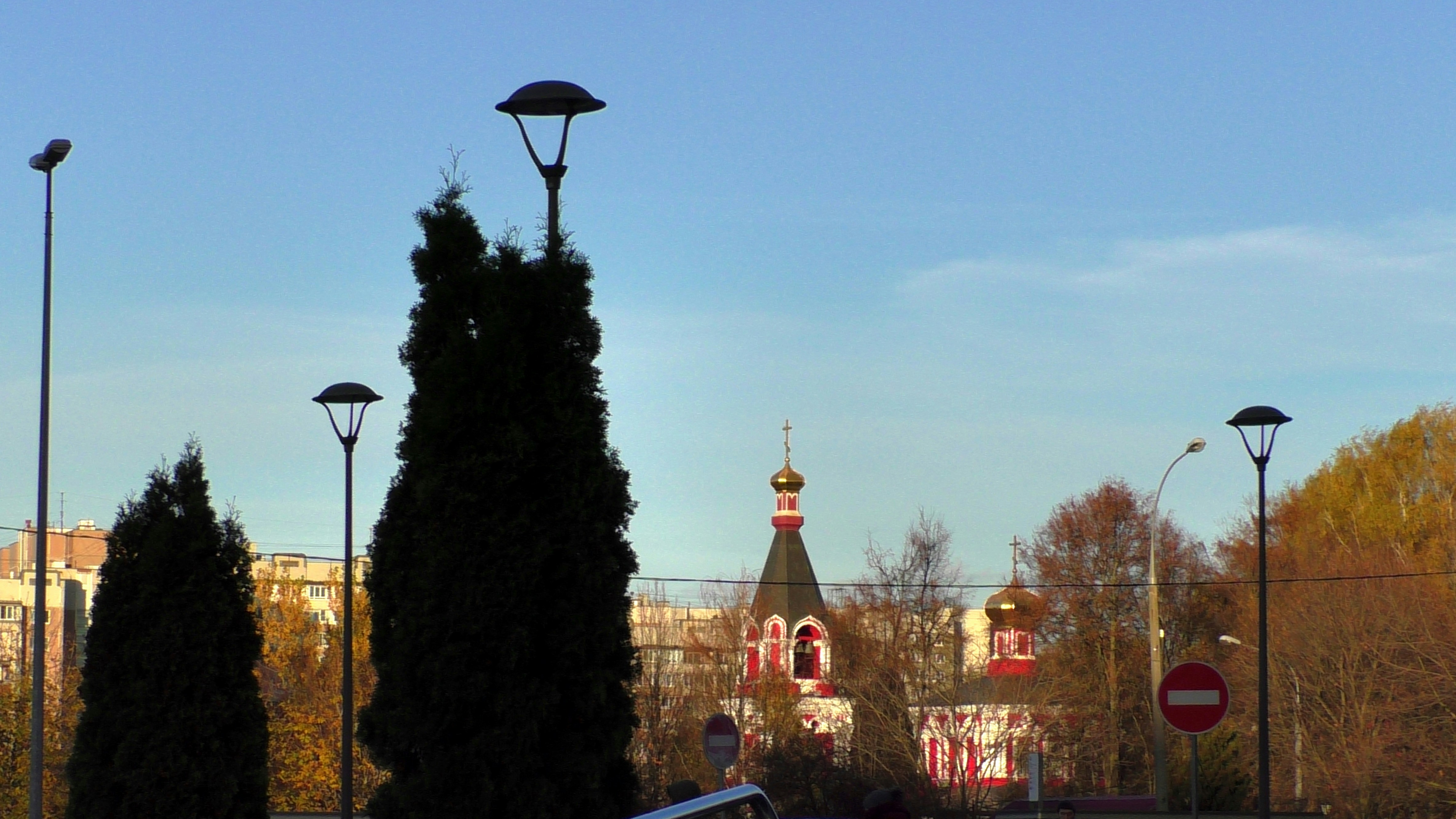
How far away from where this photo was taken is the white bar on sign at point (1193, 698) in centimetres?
1427

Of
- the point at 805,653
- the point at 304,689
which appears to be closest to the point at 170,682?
the point at 304,689

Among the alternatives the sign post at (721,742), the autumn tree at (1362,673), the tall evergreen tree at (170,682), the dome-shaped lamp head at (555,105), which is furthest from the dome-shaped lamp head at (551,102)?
the autumn tree at (1362,673)

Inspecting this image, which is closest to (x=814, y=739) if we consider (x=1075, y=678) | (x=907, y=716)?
(x=907, y=716)

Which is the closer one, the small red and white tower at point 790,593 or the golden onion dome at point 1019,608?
the golden onion dome at point 1019,608

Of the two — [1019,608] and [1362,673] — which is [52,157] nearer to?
[1362,673]

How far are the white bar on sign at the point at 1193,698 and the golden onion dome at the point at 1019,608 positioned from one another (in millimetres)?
46864

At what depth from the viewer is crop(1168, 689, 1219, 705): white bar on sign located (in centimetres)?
1427

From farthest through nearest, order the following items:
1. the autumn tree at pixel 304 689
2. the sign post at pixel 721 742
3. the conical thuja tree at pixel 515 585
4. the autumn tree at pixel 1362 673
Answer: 1. the autumn tree at pixel 304 689
2. the autumn tree at pixel 1362 673
3. the sign post at pixel 721 742
4. the conical thuja tree at pixel 515 585

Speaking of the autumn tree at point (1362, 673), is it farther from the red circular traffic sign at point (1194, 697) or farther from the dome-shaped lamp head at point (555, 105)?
the dome-shaped lamp head at point (555, 105)

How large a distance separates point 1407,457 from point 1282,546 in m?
5.24

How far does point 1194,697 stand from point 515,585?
22.9 feet

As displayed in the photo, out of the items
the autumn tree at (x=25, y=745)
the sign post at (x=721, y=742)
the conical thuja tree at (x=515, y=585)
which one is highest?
the conical thuja tree at (x=515, y=585)

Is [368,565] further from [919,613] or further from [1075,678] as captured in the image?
[1075,678]

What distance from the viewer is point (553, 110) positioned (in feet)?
36.3
